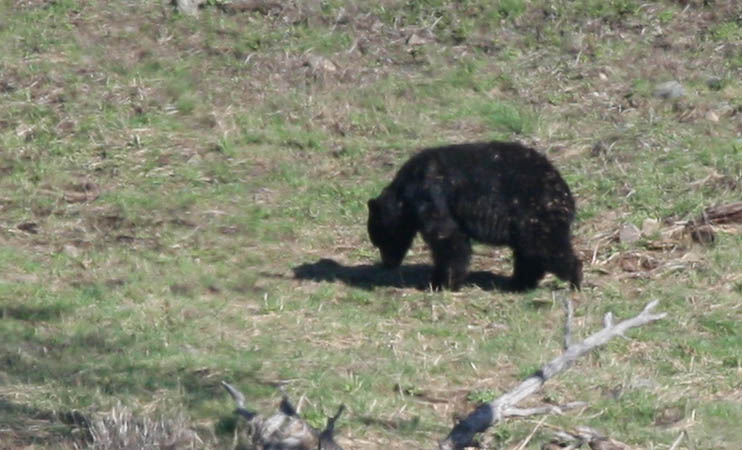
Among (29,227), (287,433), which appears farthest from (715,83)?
(287,433)

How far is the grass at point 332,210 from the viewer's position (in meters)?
8.73

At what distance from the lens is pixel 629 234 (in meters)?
11.9

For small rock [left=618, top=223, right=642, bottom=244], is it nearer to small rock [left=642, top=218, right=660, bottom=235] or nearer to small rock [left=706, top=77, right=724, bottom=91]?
small rock [left=642, top=218, right=660, bottom=235]

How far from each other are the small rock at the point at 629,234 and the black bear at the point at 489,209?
97cm

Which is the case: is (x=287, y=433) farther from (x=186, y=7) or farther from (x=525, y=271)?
(x=186, y=7)

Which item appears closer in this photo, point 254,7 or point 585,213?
point 585,213

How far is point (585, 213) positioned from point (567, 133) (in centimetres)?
222

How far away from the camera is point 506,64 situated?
16.5m

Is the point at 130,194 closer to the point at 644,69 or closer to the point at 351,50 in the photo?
the point at 351,50

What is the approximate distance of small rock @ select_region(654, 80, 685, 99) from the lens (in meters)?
15.3

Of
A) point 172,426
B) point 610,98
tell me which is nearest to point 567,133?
point 610,98

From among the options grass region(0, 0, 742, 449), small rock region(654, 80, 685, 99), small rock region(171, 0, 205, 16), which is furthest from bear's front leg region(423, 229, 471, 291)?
small rock region(171, 0, 205, 16)

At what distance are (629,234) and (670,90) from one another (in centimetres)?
393

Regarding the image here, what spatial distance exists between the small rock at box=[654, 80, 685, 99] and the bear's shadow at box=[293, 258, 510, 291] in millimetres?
4474
